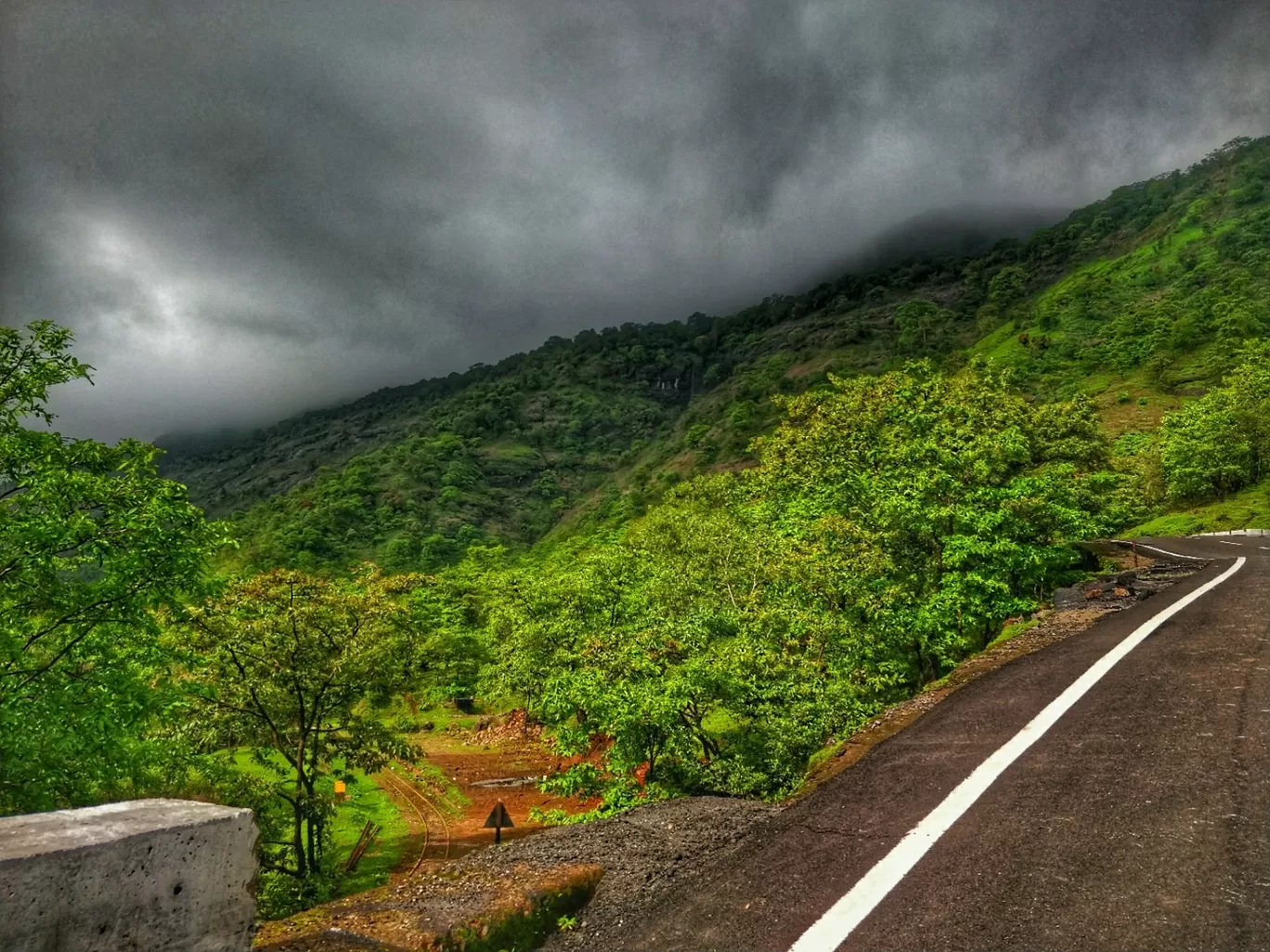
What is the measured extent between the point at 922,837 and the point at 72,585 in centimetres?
1365

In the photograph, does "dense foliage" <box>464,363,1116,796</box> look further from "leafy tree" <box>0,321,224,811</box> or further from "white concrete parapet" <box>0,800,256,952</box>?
"leafy tree" <box>0,321,224,811</box>

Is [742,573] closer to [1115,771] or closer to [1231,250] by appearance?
[1115,771]

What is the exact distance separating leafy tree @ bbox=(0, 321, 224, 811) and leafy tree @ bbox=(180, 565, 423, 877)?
4983mm

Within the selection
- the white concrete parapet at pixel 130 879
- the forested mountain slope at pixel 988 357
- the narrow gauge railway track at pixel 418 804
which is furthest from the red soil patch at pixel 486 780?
the forested mountain slope at pixel 988 357

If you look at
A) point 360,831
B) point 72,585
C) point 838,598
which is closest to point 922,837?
point 838,598

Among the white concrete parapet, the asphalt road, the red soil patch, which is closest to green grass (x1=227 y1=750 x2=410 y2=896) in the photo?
the red soil patch

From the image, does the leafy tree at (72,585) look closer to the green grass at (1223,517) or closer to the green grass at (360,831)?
the green grass at (360,831)

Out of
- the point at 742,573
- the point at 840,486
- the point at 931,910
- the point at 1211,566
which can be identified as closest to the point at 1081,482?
the point at 1211,566

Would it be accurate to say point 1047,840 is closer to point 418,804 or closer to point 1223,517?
point 418,804

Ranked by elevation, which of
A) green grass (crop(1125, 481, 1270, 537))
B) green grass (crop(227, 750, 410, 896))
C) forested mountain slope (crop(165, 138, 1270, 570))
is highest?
forested mountain slope (crop(165, 138, 1270, 570))

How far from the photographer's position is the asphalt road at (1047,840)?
132 inches

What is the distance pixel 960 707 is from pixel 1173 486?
5362 cm

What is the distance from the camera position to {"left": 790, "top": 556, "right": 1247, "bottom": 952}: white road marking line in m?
3.54

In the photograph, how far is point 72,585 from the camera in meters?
11.3
